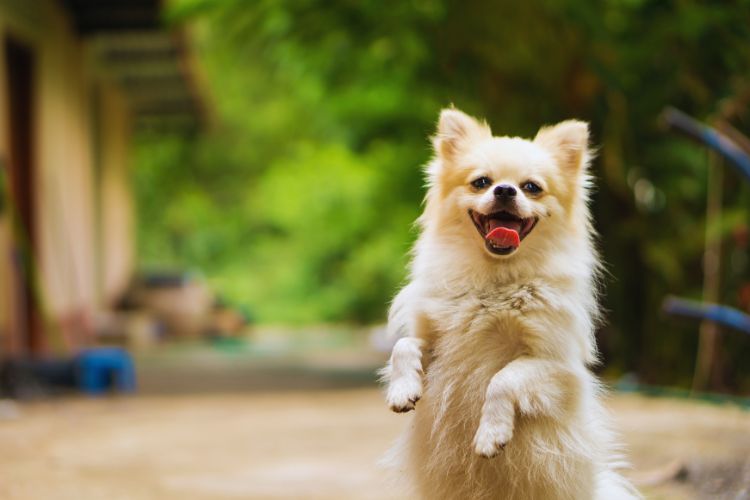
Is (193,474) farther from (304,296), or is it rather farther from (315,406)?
(304,296)

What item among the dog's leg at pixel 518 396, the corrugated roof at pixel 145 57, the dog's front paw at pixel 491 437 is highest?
the corrugated roof at pixel 145 57

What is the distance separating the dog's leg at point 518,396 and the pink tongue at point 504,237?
342 millimetres

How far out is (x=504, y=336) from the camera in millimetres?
3059

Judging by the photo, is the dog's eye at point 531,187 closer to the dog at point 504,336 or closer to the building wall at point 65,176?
the dog at point 504,336

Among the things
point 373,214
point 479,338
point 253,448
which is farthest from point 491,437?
point 373,214

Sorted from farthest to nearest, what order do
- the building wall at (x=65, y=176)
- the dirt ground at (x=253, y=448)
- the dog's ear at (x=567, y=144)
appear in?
the building wall at (x=65, y=176), the dirt ground at (x=253, y=448), the dog's ear at (x=567, y=144)

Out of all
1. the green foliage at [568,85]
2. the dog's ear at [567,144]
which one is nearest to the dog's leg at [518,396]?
the dog's ear at [567,144]

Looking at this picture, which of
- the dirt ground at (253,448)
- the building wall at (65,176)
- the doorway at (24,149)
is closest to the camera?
the dirt ground at (253,448)

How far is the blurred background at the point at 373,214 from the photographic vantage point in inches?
235

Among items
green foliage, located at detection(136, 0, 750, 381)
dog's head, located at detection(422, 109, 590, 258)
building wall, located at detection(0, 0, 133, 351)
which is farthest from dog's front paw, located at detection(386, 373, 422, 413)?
building wall, located at detection(0, 0, 133, 351)

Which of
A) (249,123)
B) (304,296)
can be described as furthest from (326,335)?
(249,123)

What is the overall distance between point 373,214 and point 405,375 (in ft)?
38.3

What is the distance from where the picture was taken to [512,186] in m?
2.93

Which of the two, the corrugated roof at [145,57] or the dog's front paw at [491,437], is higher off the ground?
the corrugated roof at [145,57]
